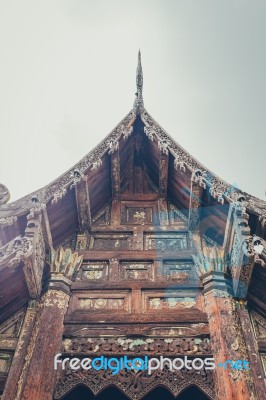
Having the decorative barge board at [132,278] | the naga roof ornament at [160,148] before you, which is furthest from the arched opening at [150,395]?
the naga roof ornament at [160,148]

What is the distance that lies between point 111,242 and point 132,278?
1.26 metres

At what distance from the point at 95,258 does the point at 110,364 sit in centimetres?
251

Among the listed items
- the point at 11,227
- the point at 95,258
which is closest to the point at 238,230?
the point at 95,258

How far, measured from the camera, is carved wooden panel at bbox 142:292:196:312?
7.21 metres

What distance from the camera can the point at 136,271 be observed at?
26.4 ft

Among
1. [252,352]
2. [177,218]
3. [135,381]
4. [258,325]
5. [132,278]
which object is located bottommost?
[135,381]

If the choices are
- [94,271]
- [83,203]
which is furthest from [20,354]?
[83,203]

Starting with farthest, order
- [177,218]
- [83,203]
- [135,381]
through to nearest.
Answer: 1. [177,218]
2. [83,203]
3. [135,381]

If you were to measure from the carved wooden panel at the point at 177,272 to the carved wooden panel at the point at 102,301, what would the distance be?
35.4 inches

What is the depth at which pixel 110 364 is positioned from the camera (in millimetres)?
6230

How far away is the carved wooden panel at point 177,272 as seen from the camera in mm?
7805

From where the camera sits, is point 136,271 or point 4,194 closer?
point 136,271

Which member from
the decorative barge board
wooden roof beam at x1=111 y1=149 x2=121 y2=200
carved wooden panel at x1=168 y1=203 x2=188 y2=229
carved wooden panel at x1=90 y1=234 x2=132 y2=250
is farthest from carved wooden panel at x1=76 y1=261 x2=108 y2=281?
wooden roof beam at x1=111 y1=149 x2=121 y2=200

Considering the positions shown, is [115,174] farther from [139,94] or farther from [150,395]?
[150,395]
